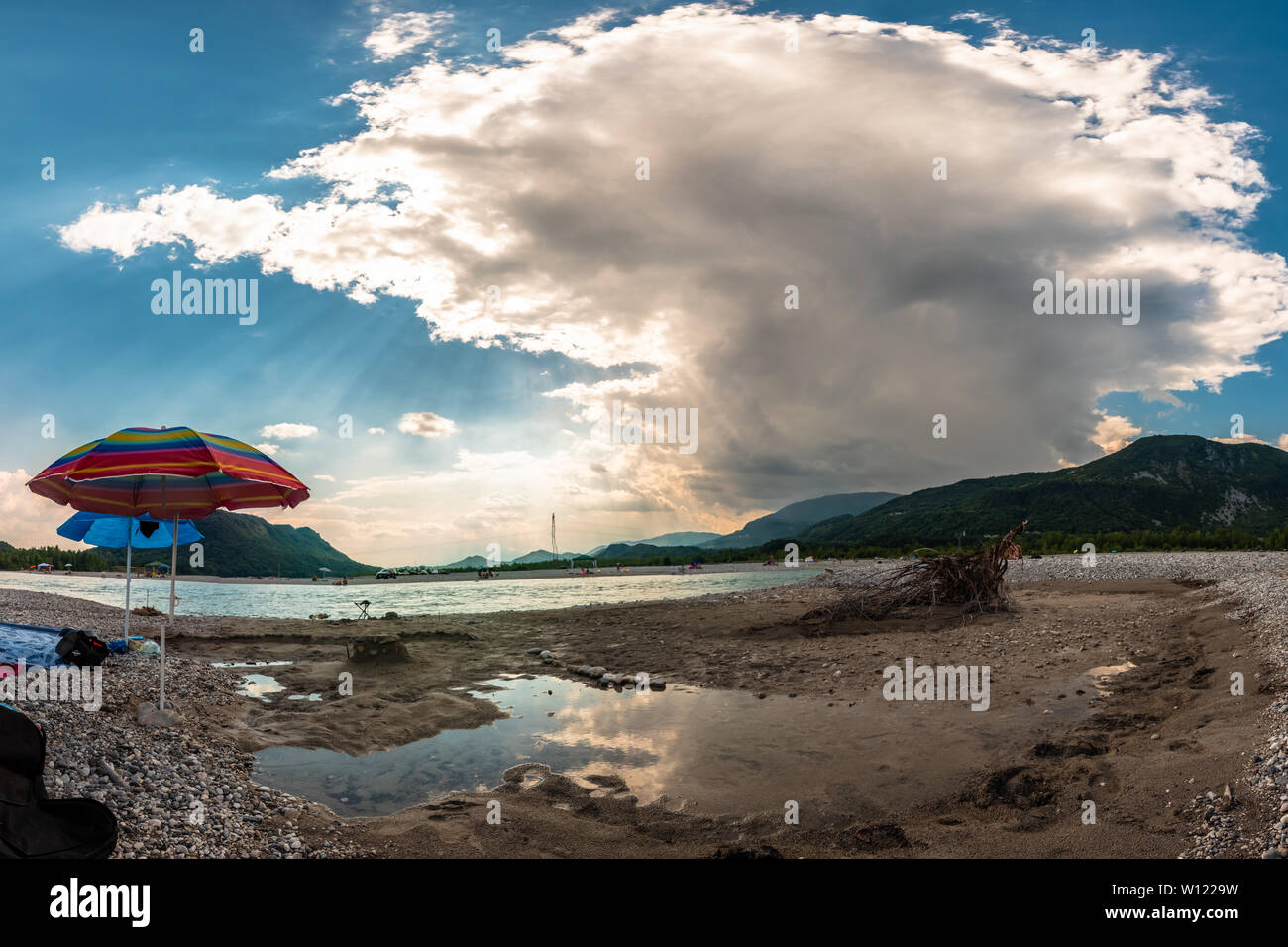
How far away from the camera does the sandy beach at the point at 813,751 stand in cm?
584

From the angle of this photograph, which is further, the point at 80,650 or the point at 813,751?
the point at 80,650

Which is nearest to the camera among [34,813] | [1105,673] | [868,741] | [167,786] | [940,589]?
[34,813]

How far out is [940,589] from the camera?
65.6ft

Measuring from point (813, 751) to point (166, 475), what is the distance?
965 centimetres

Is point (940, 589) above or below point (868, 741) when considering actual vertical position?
above

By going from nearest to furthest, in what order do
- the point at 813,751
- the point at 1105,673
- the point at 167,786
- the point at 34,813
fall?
1. the point at 34,813
2. the point at 167,786
3. the point at 813,751
4. the point at 1105,673

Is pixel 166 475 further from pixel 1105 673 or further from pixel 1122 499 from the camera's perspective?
pixel 1122 499

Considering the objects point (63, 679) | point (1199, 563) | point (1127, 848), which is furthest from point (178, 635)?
point (1199, 563)

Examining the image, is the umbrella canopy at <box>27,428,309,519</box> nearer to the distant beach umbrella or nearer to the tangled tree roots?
the distant beach umbrella

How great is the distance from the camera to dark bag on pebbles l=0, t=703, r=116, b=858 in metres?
4.16

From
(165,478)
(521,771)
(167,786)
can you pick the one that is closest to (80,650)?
(165,478)

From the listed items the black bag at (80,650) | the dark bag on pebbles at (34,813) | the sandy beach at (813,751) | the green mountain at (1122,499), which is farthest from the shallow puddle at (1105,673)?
the green mountain at (1122,499)

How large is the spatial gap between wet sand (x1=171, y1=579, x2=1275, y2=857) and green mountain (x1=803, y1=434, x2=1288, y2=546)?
8205 cm
